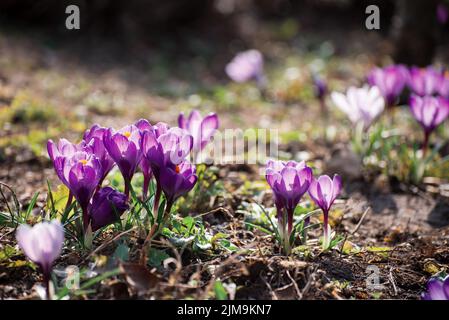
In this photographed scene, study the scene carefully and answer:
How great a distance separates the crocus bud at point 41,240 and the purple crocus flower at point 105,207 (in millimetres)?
269

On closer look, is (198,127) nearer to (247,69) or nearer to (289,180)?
(289,180)

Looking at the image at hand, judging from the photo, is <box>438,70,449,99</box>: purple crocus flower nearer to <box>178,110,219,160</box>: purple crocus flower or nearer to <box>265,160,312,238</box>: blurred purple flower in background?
<box>178,110,219,160</box>: purple crocus flower

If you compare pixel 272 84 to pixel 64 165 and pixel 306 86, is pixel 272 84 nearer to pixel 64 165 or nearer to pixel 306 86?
pixel 306 86

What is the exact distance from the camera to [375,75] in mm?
3236

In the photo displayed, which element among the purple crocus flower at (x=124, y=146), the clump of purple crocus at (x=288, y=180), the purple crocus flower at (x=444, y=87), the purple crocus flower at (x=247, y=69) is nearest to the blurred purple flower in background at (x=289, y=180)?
the clump of purple crocus at (x=288, y=180)

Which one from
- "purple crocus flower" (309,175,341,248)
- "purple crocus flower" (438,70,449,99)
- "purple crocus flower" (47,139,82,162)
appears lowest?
"purple crocus flower" (309,175,341,248)

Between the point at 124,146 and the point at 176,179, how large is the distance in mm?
196

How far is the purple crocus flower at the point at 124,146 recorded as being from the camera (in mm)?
1801

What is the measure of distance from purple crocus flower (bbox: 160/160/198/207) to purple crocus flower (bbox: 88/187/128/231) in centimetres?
15

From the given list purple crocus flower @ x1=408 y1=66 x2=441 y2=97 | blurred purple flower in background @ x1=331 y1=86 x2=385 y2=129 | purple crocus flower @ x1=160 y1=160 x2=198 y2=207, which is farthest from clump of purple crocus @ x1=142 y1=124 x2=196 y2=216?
purple crocus flower @ x1=408 y1=66 x2=441 y2=97

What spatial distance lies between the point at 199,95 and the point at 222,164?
194 centimetres

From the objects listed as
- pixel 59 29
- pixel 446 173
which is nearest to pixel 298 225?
pixel 446 173

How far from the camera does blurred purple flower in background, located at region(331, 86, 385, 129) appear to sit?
9.69 feet

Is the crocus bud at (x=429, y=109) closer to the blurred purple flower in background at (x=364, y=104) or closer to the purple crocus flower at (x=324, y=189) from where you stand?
the blurred purple flower in background at (x=364, y=104)
